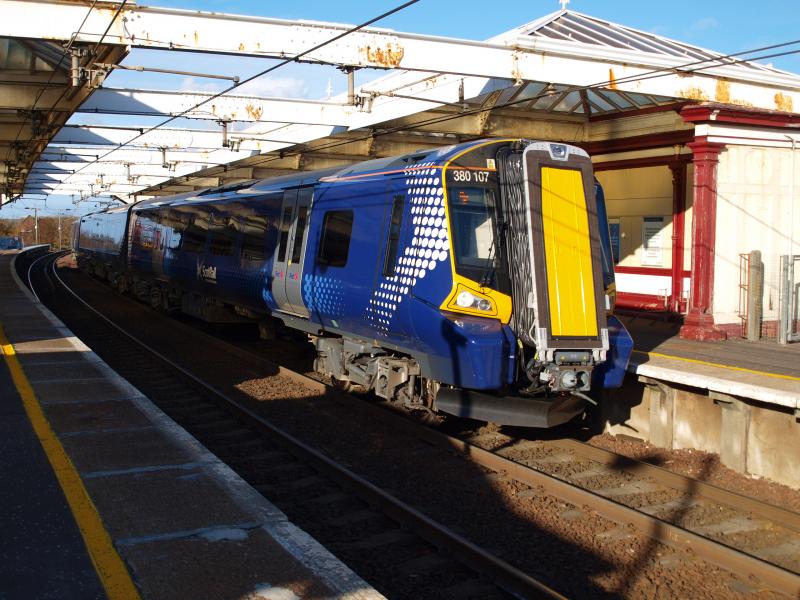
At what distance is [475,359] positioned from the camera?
303 inches

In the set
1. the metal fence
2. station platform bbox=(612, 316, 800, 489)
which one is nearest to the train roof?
station platform bbox=(612, 316, 800, 489)

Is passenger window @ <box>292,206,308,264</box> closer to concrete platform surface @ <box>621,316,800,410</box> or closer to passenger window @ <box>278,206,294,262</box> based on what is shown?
passenger window @ <box>278,206,294,262</box>

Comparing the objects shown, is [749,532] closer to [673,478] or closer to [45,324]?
[673,478]

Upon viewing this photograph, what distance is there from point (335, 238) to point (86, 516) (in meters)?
5.66

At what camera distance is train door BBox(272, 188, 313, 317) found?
448 inches

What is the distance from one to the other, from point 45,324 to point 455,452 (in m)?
11.1

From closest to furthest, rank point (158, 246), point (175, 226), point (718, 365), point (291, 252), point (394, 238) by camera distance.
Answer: point (394, 238), point (718, 365), point (291, 252), point (175, 226), point (158, 246)

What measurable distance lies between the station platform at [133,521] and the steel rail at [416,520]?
1193mm

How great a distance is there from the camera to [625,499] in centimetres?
719

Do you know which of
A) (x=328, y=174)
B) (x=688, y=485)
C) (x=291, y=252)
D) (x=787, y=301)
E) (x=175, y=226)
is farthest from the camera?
(x=175, y=226)

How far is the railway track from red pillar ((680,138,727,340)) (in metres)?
4.50

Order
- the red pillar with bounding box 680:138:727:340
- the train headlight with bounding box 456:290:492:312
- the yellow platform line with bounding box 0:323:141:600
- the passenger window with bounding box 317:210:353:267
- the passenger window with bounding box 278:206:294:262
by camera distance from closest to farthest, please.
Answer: the yellow platform line with bounding box 0:323:141:600 → the train headlight with bounding box 456:290:492:312 → the passenger window with bounding box 317:210:353:267 → the passenger window with bounding box 278:206:294:262 → the red pillar with bounding box 680:138:727:340

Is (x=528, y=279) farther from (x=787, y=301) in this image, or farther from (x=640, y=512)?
(x=787, y=301)

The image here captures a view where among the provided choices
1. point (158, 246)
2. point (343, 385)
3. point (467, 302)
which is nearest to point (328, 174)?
point (343, 385)
